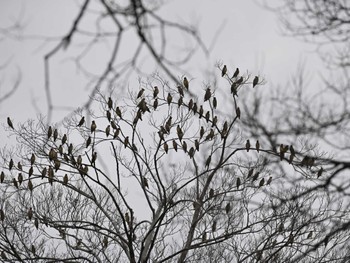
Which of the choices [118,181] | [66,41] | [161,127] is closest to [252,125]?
[66,41]

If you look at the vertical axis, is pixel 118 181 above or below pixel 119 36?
above

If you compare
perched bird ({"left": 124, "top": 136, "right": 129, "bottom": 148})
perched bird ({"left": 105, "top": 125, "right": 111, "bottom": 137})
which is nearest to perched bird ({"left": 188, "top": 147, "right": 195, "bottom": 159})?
perched bird ({"left": 124, "top": 136, "right": 129, "bottom": 148})

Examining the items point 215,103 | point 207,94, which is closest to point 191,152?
point 215,103

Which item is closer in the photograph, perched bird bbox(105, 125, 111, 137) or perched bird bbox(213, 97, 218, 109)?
perched bird bbox(213, 97, 218, 109)

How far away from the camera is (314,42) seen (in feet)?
17.8

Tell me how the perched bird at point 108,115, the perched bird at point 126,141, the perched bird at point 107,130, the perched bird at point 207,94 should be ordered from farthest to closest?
the perched bird at point 126,141
the perched bird at point 108,115
the perched bird at point 107,130
the perched bird at point 207,94

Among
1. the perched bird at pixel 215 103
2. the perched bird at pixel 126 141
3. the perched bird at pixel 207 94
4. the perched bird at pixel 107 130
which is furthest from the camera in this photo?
the perched bird at pixel 126 141

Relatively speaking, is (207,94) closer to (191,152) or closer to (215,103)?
(215,103)

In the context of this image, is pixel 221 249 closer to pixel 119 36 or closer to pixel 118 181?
pixel 118 181

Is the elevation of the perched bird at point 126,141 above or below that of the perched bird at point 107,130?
above

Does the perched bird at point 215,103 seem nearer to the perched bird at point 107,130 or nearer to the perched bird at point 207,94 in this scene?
the perched bird at point 207,94

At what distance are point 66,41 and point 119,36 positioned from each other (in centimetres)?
27

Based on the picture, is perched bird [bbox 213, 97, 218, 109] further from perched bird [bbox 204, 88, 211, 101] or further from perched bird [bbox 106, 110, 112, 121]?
perched bird [bbox 106, 110, 112, 121]

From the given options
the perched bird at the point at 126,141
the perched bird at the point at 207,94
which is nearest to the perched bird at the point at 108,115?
the perched bird at the point at 126,141
